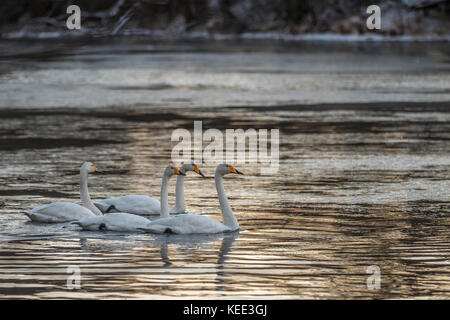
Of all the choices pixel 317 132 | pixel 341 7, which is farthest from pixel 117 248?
pixel 341 7

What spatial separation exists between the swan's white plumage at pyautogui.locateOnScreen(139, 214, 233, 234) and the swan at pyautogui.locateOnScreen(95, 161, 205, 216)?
49.3 inches

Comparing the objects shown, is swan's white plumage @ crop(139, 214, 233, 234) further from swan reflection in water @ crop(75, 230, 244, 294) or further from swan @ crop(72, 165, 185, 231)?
swan @ crop(72, 165, 185, 231)

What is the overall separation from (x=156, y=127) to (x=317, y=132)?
3858 millimetres

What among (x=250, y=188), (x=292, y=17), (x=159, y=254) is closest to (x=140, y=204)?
(x=250, y=188)

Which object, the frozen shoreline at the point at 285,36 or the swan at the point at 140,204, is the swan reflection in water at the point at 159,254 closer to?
the swan at the point at 140,204

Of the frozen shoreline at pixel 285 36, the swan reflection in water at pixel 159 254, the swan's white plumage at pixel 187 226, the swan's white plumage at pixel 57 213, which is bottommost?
the swan reflection in water at pixel 159 254

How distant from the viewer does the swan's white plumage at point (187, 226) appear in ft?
42.8

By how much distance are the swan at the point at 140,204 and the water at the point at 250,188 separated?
36cm

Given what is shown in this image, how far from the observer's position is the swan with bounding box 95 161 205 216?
14.4 m

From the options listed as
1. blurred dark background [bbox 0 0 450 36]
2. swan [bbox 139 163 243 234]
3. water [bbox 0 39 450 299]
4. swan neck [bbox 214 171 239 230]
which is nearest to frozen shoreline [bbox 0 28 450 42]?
blurred dark background [bbox 0 0 450 36]

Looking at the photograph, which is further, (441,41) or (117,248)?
(441,41)

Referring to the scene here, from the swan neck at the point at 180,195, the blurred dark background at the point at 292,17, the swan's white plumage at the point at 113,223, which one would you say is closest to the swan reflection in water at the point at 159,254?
the swan's white plumage at the point at 113,223
